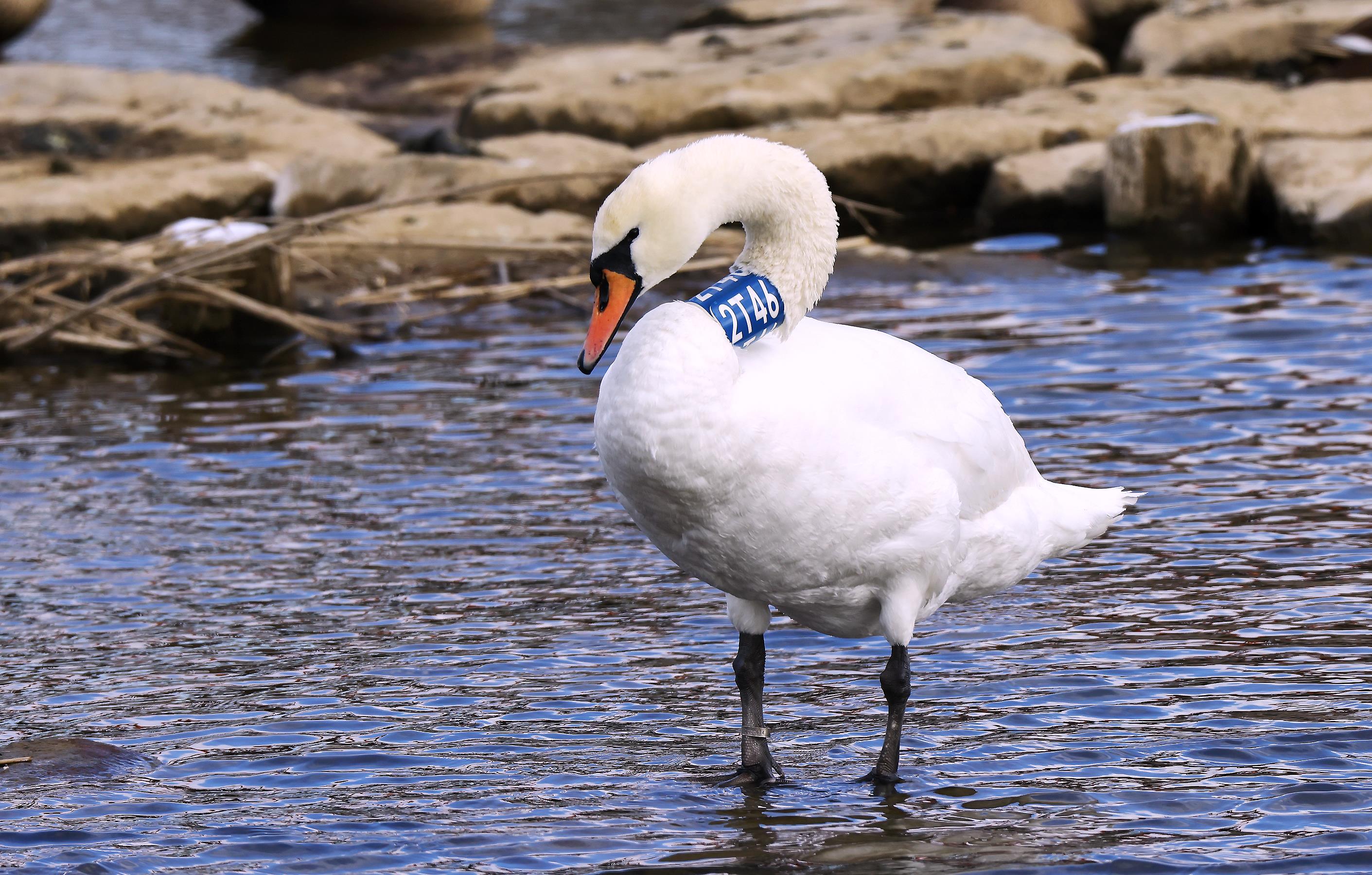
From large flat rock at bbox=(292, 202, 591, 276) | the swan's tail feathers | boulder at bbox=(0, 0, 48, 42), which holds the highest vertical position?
boulder at bbox=(0, 0, 48, 42)

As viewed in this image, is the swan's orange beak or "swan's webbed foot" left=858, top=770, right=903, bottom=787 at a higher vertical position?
the swan's orange beak

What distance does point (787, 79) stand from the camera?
17.8 m

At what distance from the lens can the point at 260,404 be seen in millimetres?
11305

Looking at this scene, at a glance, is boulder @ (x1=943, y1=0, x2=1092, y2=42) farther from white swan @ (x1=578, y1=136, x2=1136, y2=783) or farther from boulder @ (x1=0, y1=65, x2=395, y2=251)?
white swan @ (x1=578, y1=136, x2=1136, y2=783)

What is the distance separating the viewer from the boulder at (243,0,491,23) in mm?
30438

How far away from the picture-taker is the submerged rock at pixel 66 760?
5.52m

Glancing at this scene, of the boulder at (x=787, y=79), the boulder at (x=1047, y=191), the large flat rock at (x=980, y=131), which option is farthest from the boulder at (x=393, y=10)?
the boulder at (x=1047, y=191)

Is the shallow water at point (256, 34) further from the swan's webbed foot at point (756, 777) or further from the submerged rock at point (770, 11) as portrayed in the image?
the swan's webbed foot at point (756, 777)

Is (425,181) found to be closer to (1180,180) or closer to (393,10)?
(1180,180)

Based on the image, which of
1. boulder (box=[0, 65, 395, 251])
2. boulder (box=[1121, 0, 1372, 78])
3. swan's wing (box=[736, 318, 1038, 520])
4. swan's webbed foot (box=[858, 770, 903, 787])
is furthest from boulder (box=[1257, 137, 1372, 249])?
swan's webbed foot (box=[858, 770, 903, 787])

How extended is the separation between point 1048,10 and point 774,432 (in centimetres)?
1773

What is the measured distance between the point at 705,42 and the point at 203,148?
595 cm

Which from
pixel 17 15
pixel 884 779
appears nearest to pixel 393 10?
pixel 17 15

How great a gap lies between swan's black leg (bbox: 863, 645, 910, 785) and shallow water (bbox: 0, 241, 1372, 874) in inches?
3.2
